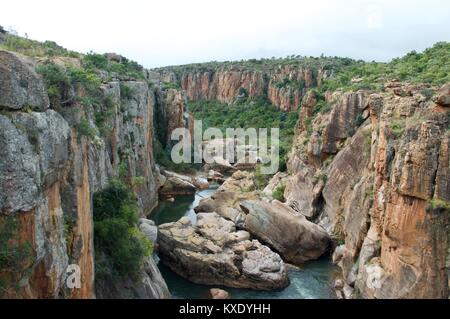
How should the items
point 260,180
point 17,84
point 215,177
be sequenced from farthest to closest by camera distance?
point 215,177, point 260,180, point 17,84

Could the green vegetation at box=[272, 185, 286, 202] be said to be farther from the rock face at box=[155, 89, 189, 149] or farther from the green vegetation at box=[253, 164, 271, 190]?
the rock face at box=[155, 89, 189, 149]

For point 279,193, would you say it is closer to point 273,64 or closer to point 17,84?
point 17,84

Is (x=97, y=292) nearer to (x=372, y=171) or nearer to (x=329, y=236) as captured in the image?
(x=372, y=171)

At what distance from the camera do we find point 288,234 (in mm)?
28578

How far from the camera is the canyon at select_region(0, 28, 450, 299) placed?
1116cm

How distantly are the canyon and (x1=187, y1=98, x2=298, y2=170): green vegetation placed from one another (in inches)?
955

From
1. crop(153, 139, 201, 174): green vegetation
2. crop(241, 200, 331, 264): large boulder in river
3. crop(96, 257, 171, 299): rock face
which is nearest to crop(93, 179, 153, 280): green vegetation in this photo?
crop(96, 257, 171, 299): rock face

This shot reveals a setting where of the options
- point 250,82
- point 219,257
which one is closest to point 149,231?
point 219,257

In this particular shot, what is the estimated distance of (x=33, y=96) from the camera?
1170 centimetres

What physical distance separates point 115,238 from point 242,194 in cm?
1715

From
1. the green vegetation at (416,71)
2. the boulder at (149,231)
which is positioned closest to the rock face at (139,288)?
the boulder at (149,231)

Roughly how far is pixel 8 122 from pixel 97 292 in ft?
26.7

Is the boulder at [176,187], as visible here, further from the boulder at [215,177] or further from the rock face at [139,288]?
the rock face at [139,288]

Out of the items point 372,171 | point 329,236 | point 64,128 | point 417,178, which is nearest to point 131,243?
point 64,128
